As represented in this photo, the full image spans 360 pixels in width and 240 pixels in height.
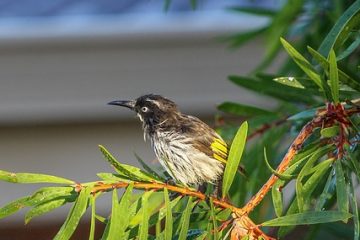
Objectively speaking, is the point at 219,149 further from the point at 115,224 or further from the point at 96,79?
the point at 96,79

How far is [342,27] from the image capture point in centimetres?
184

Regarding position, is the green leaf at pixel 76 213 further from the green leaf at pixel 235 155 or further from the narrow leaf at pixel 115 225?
the green leaf at pixel 235 155

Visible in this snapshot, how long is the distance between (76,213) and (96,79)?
12.9 feet

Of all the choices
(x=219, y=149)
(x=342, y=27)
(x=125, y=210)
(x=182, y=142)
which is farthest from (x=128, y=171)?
(x=182, y=142)

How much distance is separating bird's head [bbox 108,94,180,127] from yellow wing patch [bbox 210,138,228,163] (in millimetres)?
288

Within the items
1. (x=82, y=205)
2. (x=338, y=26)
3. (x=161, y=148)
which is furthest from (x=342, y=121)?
(x=161, y=148)

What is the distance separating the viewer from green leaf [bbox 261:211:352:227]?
5.50 feet

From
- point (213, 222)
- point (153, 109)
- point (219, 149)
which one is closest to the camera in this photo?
point (213, 222)

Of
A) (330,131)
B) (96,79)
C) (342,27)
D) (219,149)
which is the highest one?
(342,27)

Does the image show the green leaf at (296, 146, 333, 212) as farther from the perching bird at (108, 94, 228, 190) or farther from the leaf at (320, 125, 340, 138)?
the perching bird at (108, 94, 228, 190)

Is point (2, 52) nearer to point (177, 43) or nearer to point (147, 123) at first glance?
point (177, 43)

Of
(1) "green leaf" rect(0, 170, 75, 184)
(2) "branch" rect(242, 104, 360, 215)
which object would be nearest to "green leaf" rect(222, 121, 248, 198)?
(2) "branch" rect(242, 104, 360, 215)

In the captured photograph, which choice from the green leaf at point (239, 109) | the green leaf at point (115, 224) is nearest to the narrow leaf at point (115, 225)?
the green leaf at point (115, 224)

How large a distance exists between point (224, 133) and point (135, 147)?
9.55ft
